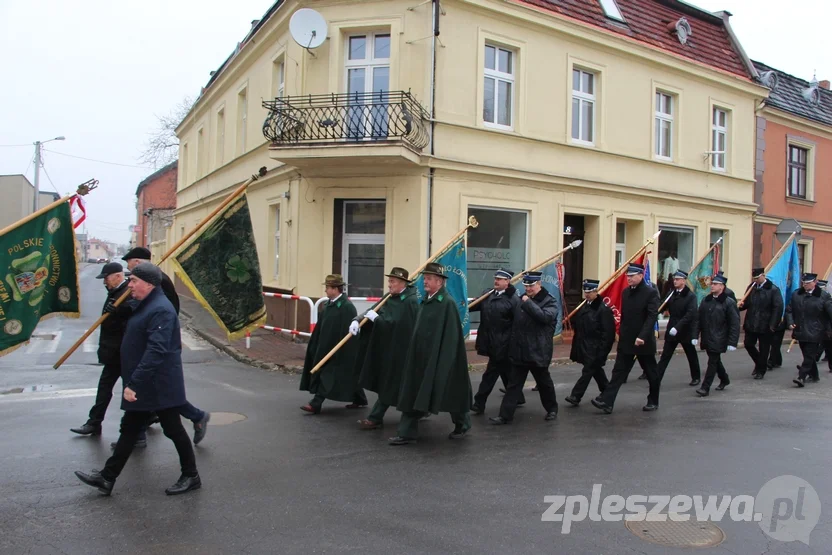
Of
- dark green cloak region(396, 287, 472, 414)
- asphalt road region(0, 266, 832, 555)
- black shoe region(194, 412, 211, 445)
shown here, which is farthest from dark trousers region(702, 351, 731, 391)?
black shoe region(194, 412, 211, 445)

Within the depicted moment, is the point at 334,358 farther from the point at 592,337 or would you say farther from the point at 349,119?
the point at 349,119

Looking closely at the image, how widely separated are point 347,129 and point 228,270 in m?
5.82

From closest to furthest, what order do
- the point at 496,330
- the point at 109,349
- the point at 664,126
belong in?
the point at 109,349 < the point at 496,330 < the point at 664,126

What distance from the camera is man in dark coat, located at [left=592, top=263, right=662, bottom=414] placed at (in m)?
7.96

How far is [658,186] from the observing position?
16578 mm

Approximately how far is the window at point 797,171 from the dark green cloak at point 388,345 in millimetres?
17986

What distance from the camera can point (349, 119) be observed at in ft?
41.2

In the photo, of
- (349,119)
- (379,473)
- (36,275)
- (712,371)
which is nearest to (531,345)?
(379,473)

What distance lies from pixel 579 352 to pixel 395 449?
3.31 m

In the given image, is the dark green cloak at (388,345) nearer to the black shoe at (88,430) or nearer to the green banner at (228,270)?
the green banner at (228,270)

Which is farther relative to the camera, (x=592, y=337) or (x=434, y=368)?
(x=592, y=337)

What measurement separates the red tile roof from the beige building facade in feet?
0.25

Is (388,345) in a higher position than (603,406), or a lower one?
higher

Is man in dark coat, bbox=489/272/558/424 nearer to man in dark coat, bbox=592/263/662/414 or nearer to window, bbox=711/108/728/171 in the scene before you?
man in dark coat, bbox=592/263/662/414
